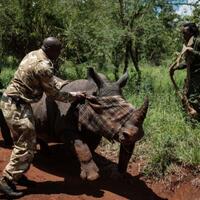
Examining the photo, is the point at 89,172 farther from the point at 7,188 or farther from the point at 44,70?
the point at 44,70

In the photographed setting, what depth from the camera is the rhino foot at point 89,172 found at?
262 inches

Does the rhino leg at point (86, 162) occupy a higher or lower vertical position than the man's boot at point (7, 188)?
higher

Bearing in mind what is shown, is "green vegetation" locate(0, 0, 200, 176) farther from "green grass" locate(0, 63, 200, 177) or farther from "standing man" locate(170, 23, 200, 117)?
"standing man" locate(170, 23, 200, 117)

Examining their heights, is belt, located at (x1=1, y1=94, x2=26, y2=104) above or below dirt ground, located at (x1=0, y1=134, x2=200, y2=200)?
above

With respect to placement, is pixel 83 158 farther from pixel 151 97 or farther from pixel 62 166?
pixel 151 97

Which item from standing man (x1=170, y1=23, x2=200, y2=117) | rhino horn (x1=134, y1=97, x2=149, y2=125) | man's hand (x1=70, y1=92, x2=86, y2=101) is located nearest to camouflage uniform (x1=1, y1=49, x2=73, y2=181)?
man's hand (x1=70, y1=92, x2=86, y2=101)

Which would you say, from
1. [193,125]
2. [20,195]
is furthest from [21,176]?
[193,125]

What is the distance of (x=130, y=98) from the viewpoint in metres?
10.8

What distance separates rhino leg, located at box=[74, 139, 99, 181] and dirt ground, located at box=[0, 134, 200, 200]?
0.33 m

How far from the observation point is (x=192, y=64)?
928cm

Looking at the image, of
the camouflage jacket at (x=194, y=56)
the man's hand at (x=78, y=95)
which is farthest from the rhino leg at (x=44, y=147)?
the camouflage jacket at (x=194, y=56)

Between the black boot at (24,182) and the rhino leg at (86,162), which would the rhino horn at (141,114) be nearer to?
the rhino leg at (86,162)

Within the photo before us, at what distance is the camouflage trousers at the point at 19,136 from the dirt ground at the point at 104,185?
389mm

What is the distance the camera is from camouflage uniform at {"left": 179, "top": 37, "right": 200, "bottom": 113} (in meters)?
9.03
